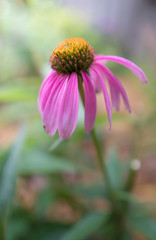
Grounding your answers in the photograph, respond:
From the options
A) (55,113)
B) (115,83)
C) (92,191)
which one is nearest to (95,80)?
(115,83)

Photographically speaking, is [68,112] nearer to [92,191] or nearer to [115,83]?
[115,83]

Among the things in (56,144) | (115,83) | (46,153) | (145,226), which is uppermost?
(115,83)

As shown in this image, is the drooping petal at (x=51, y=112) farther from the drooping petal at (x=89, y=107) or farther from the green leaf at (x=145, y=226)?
the green leaf at (x=145, y=226)

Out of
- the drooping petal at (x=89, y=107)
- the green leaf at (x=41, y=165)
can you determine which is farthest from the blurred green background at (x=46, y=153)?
the drooping petal at (x=89, y=107)

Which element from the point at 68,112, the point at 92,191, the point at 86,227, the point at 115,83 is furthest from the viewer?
the point at 92,191

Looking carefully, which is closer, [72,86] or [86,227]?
[72,86]

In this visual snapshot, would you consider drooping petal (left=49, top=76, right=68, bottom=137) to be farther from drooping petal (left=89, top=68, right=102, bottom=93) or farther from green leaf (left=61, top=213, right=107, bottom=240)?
green leaf (left=61, top=213, right=107, bottom=240)

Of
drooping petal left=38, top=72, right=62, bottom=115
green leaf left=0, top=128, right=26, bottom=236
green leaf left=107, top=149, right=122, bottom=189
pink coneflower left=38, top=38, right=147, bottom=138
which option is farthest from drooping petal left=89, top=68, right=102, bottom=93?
green leaf left=107, top=149, right=122, bottom=189

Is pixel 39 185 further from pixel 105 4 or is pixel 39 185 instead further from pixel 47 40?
pixel 105 4
